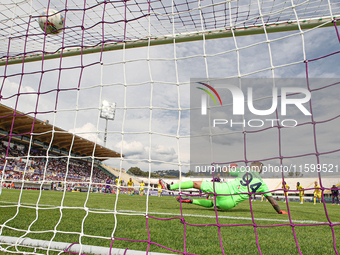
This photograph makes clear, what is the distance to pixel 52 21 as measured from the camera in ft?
12.8

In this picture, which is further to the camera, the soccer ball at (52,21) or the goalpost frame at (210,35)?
the soccer ball at (52,21)

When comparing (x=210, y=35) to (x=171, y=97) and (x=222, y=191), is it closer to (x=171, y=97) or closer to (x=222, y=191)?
(x=171, y=97)

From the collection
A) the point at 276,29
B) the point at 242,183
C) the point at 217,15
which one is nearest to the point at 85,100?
the point at 217,15

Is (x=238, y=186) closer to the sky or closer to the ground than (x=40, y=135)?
closer to the ground

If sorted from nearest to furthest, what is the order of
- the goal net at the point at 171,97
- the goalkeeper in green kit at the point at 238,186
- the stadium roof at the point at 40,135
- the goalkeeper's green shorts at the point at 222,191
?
the goal net at the point at 171,97
the goalkeeper in green kit at the point at 238,186
the goalkeeper's green shorts at the point at 222,191
the stadium roof at the point at 40,135

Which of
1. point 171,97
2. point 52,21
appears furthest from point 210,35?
point 52,21

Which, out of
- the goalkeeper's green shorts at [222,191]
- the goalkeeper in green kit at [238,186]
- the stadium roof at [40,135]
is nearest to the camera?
the goalkeeper in green kit at [238,186]

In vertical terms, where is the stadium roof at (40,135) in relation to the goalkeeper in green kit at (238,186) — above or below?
above

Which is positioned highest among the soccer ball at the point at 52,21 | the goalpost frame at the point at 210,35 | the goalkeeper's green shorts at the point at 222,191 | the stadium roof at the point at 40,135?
the stadium roof at the point at 40,135

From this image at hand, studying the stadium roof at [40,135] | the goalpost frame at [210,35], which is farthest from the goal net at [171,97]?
the stadium roof at [40,135]

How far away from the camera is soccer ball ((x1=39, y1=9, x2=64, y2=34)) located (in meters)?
3.89

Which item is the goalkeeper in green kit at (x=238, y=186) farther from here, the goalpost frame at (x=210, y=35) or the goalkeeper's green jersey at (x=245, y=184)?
the goalpost frame at (x=210, y=35)

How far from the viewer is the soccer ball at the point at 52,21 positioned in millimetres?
3887

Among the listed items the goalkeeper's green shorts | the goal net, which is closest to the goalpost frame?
the goal net
